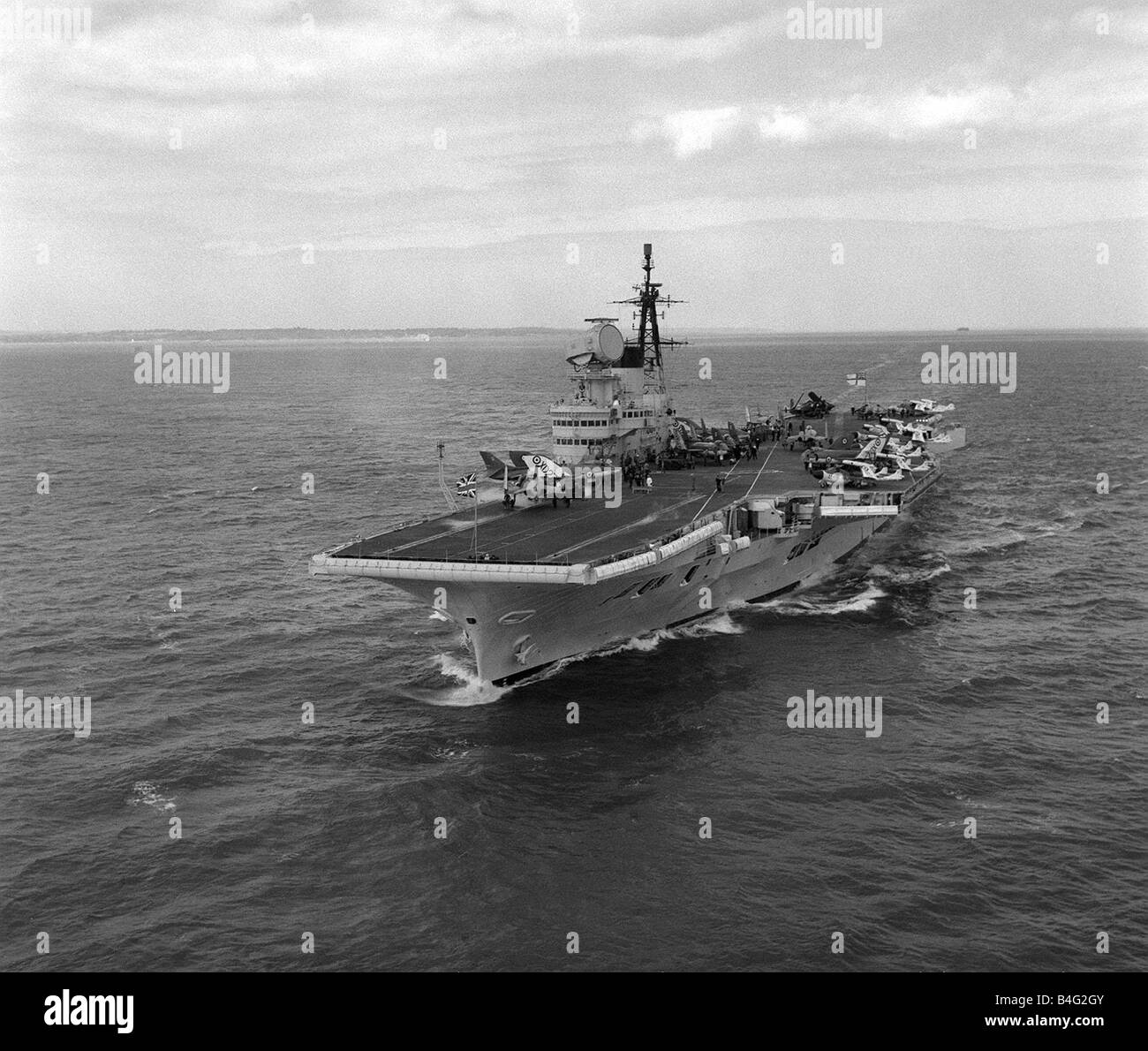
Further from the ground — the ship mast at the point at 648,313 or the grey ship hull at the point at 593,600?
the ship mast at the point at 648,313

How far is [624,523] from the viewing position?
3516cm

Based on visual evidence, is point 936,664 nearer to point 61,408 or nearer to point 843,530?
point 843,530

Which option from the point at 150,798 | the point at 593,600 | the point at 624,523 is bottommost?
the point at 150,798

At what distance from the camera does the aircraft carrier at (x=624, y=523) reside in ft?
96.1

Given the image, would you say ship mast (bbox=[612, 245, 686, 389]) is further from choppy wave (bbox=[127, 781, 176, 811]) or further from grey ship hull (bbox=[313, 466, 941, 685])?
choppy wave (bbox=[127, 781, 176, 811])

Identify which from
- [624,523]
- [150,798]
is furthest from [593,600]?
[150,798]

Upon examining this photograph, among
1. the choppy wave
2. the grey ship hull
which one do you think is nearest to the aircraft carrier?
the grey ship hull

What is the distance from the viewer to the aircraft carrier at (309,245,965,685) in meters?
29.3

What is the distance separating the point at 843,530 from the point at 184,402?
4011 inches

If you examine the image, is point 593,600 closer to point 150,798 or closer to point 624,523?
point 624,523

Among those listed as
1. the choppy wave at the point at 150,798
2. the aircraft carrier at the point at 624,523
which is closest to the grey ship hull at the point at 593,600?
the aircraft carrier at the point at 624,523

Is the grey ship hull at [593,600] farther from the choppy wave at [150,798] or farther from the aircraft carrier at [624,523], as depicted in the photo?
the choppy wave at [150,798]

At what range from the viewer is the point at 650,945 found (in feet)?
61.3
